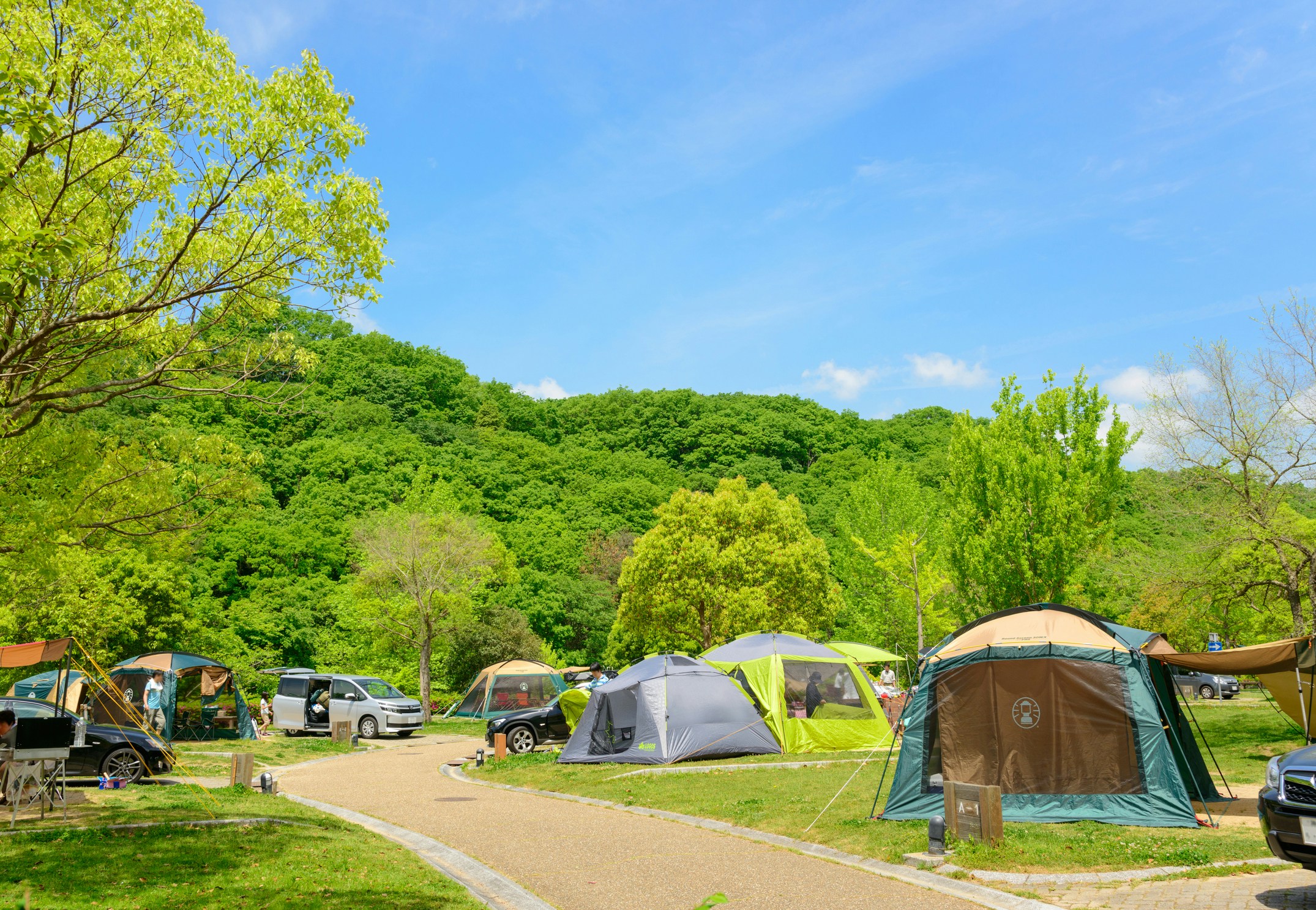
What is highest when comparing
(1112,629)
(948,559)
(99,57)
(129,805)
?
(99,57)

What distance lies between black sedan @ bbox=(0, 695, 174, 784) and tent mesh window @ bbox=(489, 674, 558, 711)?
600 inches

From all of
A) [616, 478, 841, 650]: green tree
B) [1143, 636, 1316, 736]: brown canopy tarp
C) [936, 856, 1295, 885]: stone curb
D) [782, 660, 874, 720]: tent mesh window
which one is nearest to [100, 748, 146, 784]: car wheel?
[782, 660, 874, 720]: tent mesh window

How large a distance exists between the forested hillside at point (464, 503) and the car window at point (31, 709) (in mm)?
3188

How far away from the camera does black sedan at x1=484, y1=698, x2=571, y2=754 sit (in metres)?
19.1

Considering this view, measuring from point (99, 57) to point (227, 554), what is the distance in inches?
1573

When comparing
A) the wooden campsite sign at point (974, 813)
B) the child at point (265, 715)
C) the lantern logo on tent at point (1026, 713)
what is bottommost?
the child at point (265, 715)

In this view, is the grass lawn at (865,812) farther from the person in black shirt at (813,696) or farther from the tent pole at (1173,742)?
the person in black shirt at (813,696)

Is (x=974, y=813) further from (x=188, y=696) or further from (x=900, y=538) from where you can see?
(x=900, y=538)

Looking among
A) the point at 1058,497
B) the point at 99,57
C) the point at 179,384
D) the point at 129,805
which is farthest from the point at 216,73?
the point at 1058,497

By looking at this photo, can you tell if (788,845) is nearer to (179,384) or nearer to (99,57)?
(179,384)

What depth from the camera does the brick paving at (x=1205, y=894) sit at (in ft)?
19.7

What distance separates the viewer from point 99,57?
800 centimetres

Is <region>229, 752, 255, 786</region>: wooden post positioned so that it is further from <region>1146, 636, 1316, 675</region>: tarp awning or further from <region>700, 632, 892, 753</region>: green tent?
<region>1146, 636, 1316, 675</region>: tarp awning

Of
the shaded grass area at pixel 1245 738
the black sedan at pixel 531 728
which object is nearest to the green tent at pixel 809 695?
the black sedan at pixel 531 728
